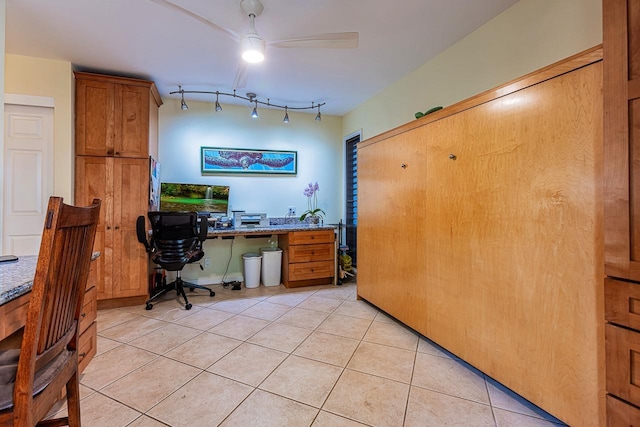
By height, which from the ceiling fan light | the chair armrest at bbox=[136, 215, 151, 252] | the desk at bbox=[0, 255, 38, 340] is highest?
the ceiling fan light

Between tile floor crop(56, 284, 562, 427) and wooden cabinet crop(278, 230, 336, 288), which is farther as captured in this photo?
wooden cabinet crop(278, 230, 336, 288)

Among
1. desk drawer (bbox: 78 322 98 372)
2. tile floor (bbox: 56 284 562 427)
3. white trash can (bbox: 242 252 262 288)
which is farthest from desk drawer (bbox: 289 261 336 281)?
desk drawer (bbox: 78 322 98 372)

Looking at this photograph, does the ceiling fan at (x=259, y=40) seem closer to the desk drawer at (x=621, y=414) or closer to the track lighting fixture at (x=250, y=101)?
the track lighting fixture at (x=250, y=101)

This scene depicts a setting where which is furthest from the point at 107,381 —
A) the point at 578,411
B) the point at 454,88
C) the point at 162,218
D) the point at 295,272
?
the point at 454,88

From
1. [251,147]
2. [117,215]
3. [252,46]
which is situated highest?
[252,46]

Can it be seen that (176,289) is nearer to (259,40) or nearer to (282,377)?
(282,377)

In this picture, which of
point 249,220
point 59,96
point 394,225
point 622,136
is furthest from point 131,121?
point 622,136

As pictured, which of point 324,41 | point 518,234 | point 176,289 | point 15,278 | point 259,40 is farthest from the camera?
point 176,289

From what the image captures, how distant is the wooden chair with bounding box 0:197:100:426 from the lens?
2.72 feet

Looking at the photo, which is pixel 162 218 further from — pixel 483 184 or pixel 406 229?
pixel 483 184

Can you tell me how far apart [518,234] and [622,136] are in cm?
68

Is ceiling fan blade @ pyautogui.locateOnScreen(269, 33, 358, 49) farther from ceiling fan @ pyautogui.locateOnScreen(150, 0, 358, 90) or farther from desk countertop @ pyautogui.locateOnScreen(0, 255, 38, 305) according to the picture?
desk countertop @ pyautogui.locateOnScreen(0, 255, 38, 305)

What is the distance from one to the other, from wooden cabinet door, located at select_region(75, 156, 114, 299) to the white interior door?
11.2 inches

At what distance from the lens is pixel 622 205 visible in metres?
0.97
